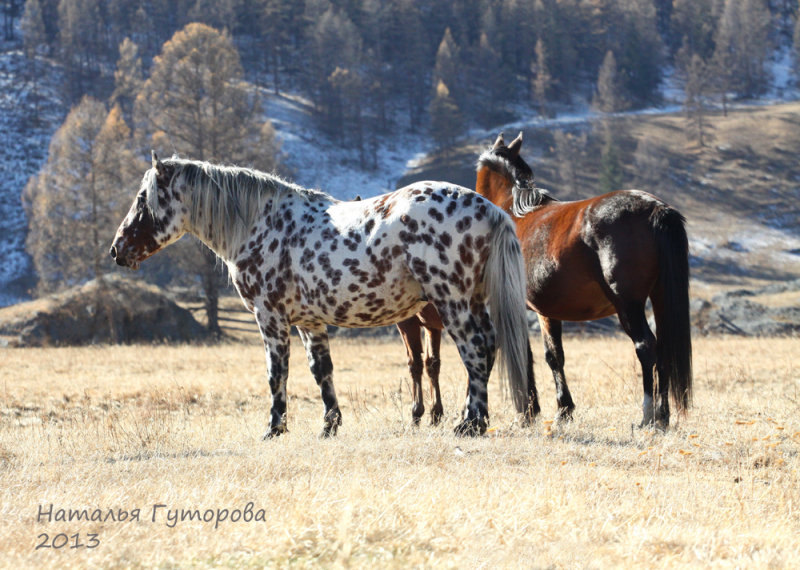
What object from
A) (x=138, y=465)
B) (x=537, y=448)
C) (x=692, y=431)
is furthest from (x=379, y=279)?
(x=692, y=431)

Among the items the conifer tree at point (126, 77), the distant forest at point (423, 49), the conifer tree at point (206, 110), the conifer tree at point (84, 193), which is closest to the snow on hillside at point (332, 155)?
the distant forest at point (423, 49)

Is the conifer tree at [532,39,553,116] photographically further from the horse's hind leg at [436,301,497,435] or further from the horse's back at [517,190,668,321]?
the horse's hind leg at [436,301,497,435]

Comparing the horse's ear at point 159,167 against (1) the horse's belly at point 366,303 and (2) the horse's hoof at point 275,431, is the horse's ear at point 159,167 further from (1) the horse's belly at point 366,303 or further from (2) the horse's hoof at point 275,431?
(2) the horse's hoof at point 275,431

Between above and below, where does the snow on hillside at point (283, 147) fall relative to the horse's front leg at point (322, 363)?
below

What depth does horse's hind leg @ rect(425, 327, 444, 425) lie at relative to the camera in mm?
8773

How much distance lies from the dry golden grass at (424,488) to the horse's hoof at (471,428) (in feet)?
0.58

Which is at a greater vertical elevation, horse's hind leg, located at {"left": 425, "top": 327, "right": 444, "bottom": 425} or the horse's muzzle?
the horse's muzzle

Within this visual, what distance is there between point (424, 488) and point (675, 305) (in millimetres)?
3639

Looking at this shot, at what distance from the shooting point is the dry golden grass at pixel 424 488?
152 inches

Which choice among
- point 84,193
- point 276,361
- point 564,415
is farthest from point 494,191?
point 84,193

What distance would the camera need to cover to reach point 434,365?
355 inches

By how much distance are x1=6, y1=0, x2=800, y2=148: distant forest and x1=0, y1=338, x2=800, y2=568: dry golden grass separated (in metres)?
72.6

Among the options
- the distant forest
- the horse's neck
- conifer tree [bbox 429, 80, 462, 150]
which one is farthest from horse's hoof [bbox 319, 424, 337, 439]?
the distant forest

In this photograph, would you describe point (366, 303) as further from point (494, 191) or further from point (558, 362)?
point (494, 191)
